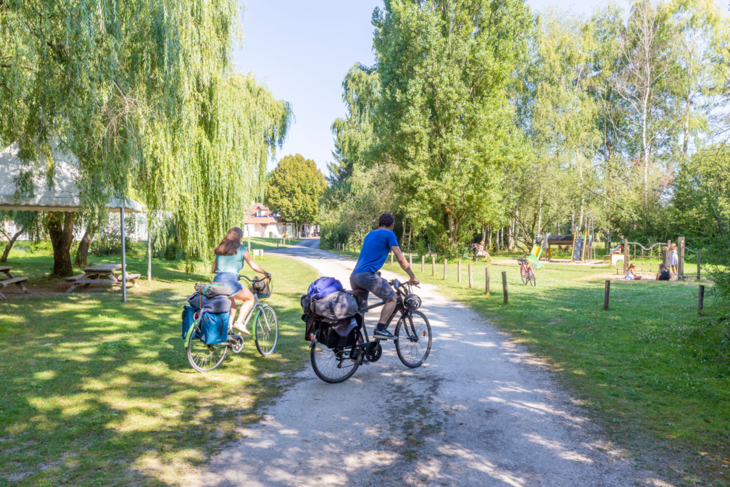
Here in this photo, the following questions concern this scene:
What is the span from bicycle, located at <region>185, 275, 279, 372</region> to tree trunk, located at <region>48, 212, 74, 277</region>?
1222cm

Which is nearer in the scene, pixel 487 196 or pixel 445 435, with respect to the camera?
pixel 445 435

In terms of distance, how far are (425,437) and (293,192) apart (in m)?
81.3

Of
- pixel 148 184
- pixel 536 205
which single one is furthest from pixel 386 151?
pixel 148 184

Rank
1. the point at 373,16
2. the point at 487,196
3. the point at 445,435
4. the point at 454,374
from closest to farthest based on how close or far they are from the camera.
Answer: the point at 445,435
the point at 454,374
the point at 487,196
the point at 373,16

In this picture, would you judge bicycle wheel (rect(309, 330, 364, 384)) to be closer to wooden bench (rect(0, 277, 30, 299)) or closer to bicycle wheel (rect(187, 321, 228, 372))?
bicycle wheel (rect(187, 321, 228, 372))

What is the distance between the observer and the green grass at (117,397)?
3.61 metres

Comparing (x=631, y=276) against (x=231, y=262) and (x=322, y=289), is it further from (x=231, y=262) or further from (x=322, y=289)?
(x=231, y=262)

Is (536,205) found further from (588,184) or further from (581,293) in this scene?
(581,293)

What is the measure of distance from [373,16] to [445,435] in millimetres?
33444

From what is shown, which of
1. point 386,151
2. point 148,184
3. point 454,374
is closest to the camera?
point 454,374

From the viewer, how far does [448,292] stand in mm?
14273

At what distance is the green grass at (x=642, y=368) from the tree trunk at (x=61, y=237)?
13.8m

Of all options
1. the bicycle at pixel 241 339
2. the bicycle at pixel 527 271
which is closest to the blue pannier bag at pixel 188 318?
the bicycle at pixel 241 339

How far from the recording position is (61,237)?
16.6 m
